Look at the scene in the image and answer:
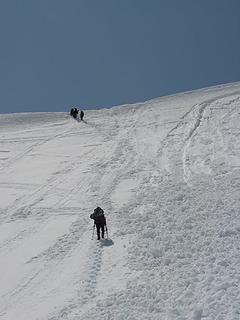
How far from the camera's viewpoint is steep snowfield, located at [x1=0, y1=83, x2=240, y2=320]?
15008mm

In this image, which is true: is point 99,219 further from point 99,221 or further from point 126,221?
point 126,221

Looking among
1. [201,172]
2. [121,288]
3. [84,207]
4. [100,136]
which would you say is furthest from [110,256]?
[100,136]

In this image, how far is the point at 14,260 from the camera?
1909 centimetres

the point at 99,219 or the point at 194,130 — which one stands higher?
the point at 194,130

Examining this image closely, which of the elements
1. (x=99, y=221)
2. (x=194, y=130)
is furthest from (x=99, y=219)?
(x=194, y=130)

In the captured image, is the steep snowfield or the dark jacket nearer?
the steep snowfield

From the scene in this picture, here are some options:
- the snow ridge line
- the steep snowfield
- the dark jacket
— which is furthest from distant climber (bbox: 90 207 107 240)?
the snow ridge line

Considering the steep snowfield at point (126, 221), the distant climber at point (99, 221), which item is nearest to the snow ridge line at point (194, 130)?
the steep snowfield at point (126, 221)

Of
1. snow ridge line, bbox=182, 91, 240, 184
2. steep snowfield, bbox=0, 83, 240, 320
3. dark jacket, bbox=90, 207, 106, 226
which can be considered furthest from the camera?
snow ridge line, bbox=182, 91, 240, 184

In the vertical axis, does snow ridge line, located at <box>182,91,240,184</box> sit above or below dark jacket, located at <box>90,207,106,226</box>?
above

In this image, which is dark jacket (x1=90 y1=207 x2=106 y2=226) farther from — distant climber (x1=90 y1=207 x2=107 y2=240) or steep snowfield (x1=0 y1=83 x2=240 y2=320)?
steep snowfield (x1=0 y1=83 x2=240 y2=320)

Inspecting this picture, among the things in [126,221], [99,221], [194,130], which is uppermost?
[194,130]

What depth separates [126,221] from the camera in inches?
856

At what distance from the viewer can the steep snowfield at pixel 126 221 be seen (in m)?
15.0
